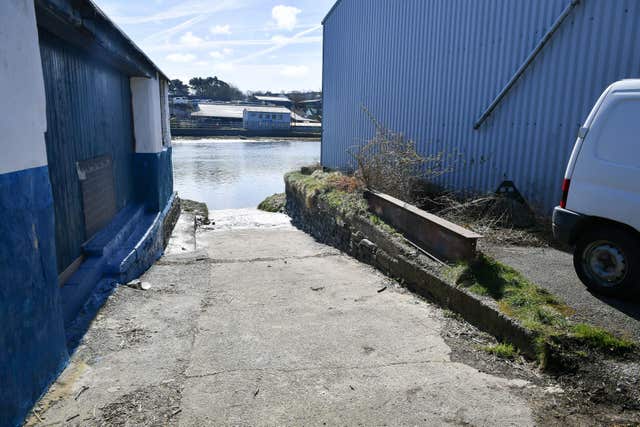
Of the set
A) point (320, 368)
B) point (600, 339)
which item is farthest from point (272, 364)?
point (600, 339)

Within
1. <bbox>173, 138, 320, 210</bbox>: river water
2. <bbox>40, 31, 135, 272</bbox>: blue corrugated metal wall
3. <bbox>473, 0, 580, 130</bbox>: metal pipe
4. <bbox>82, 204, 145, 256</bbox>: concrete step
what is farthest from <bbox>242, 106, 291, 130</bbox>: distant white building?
<bbox>40, 31, 135, 272</bbox>: blue corrugated metal wall

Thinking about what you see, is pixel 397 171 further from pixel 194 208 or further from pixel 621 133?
pixel 194 208

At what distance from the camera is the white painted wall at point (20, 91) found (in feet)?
9.05

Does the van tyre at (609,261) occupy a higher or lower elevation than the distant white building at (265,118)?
lower

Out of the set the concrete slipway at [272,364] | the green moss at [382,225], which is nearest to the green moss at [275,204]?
the green moss at [382,225]

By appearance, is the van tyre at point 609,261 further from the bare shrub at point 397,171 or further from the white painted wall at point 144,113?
the white painted wall at point 144,113

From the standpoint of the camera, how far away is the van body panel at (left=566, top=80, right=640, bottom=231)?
13.4 feet

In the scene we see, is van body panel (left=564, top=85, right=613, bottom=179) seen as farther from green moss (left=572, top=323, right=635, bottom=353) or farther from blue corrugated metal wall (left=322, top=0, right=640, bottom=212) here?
blue corrugated metal wall (left=322, top=0, right=640, bottom=212)


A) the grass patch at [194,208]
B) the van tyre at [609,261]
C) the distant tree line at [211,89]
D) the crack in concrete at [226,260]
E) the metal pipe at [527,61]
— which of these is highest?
the distant tree line at [211,89]

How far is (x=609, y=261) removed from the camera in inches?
172

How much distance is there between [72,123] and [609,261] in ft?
20.5

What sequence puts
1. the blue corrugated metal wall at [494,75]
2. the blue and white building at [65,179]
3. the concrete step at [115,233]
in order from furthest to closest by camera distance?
1. the blue corrugated metal wall at [494,75]
2. the concrete step at [115,233]
3. the blue and white building at [65,179]

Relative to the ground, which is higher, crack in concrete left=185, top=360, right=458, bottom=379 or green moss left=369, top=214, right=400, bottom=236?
green moss left=369, top=214, right=400, bottom=236

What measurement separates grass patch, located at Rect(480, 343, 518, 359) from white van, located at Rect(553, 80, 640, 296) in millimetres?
1243
